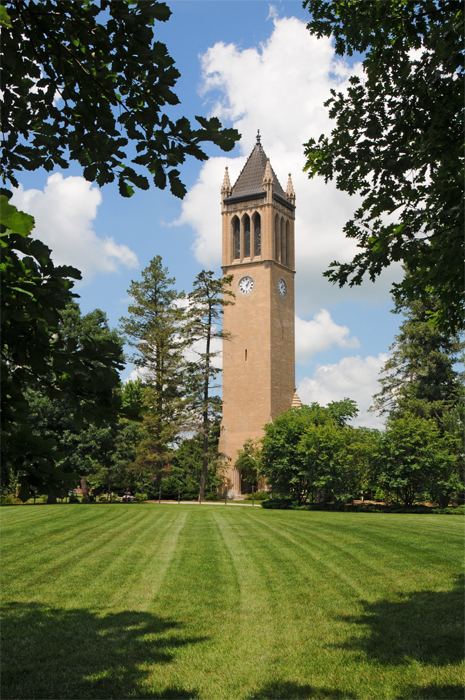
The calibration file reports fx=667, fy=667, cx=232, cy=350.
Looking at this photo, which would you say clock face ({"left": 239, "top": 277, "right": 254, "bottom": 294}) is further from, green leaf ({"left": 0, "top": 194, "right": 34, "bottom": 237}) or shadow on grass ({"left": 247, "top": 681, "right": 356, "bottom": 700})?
green leaf ({"left": 0, "top": 194, "right": 34, "bottom": 237})

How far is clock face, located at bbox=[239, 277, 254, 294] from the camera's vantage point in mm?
52344

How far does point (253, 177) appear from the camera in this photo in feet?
181

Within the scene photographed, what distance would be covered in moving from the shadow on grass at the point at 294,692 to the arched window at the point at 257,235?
4838 centimetres

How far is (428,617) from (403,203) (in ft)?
→ 15.4

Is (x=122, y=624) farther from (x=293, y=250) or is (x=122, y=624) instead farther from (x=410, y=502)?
(x=293, y=250)

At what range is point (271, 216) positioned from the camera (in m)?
52.4

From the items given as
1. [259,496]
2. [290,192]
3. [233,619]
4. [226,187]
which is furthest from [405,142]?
[290,192]

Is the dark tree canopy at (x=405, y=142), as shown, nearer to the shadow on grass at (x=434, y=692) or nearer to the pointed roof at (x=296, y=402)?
the shadow on grass at (x=434, y=692)

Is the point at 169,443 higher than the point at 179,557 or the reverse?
higher

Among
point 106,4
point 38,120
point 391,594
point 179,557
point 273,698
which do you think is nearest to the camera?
point 106,4

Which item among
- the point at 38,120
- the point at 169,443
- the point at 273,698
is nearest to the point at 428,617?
the point at 273,698

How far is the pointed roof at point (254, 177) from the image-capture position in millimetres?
54188

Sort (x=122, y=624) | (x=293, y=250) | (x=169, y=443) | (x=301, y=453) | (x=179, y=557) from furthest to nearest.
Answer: (x=293, y=250) < (x=169, y=443) < (x=301, y=453) < (x=179, y=557) < (x=122, y=624)

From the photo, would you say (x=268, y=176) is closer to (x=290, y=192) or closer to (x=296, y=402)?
(x=290, y=192)
